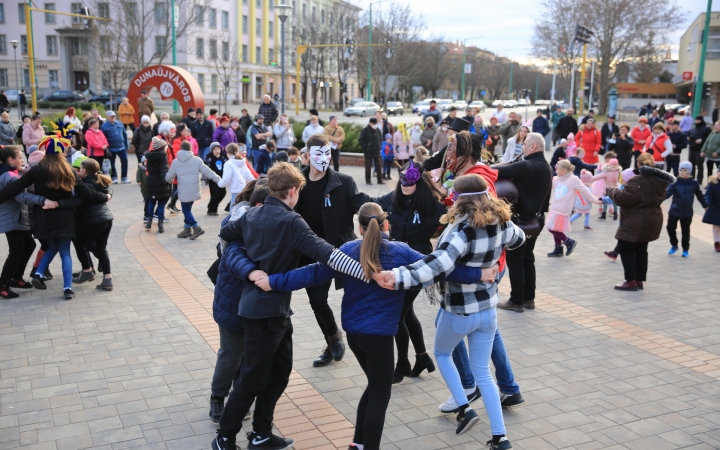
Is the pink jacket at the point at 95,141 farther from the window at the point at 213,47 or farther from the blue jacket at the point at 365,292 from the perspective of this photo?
→ the window at the point at 213,47

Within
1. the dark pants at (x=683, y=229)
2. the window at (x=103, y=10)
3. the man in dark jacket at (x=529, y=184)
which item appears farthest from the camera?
the window at (x=103, y=10)

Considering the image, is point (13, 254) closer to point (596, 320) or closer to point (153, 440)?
point (153, 440)

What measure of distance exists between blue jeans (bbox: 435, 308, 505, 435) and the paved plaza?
1.26ft

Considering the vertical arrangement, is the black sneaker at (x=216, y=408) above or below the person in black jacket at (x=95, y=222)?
below

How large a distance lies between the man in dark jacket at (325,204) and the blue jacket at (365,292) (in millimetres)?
1600

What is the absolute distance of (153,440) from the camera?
4.47m

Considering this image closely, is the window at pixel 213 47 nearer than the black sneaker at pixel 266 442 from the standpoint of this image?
No

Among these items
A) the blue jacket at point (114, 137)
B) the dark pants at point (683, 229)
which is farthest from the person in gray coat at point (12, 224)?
the blue jacket at point (114, 137)

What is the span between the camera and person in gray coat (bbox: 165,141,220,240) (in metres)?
10.9

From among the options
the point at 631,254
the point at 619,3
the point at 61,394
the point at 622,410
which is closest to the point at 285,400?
the point at 61,394

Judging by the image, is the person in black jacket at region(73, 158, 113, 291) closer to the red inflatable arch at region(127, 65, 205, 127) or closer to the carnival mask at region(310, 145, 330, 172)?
the carnival mask at region(310, 145, 330, 172)

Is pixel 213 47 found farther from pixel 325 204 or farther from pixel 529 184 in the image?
pixel 325 204

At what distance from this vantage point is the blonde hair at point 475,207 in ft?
13.7

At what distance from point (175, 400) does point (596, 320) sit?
15.0 ft
